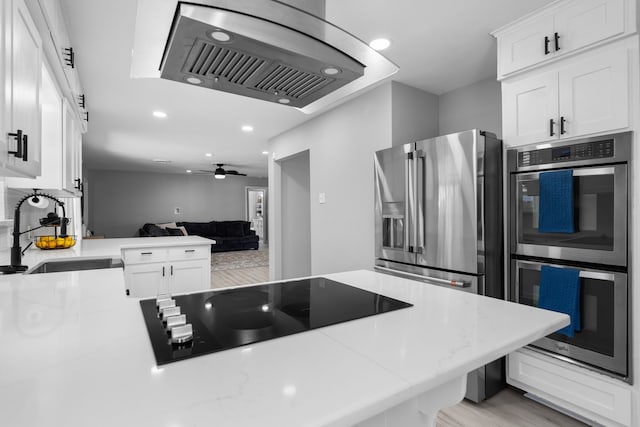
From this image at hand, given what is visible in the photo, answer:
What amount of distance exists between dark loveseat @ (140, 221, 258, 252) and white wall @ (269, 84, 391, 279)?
19.7 feet

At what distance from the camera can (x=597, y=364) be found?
1.83 meters

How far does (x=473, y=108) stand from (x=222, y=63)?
8.95 feet

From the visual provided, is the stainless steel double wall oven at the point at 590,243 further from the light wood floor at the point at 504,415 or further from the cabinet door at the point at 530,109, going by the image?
the light wood floor at the point at 504,415

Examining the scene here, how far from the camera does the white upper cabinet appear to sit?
1728 mm

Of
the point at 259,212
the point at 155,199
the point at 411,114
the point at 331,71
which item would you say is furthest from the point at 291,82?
the point at 259,212

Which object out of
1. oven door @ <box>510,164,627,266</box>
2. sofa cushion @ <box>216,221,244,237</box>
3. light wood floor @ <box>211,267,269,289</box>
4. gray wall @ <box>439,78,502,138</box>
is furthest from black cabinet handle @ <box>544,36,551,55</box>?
sofa cushion @ <box>216,221,244,237</box>

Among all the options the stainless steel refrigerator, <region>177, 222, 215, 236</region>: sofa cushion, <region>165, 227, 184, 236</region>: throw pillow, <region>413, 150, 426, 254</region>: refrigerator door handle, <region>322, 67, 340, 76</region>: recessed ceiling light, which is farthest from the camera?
<region>177, 222, 215, 236</region>: sofa cushion

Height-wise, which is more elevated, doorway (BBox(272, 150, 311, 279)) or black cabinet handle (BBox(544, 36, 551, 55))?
black cabinet handle (BBox(544, 36, 551, 55))

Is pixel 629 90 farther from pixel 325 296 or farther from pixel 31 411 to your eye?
pixel 31 411

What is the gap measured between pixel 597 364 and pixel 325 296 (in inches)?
66.9

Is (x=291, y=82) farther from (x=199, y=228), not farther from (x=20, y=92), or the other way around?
(x=199, y=228)

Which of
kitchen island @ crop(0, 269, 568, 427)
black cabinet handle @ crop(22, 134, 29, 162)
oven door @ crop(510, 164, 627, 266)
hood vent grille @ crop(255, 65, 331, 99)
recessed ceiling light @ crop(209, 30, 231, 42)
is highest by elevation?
hood vent grille @ crop(255, 65, 331, 99)

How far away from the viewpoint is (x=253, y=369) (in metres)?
0.65

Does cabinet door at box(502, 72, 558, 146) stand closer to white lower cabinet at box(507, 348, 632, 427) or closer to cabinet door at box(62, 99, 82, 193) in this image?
white lower cabinet at box(507, 348, 632, 427)
